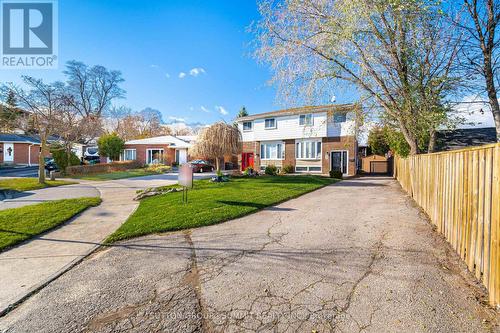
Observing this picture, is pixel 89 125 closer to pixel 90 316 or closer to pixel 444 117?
pixel 90 316

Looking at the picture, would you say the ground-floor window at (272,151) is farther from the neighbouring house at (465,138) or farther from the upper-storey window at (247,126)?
the neighbouring house at (465,138)

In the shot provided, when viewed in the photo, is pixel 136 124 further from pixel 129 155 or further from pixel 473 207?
pixel 473 207

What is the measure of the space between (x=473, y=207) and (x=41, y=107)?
22.9 m

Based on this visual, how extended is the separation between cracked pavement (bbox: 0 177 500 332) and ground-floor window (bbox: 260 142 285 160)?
64.7 feet

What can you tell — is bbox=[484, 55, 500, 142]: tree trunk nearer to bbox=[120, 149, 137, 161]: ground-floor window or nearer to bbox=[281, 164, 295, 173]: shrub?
bbox=[281, 164, 295, 173]: shrub

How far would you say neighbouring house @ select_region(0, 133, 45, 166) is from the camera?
3716 centimetres

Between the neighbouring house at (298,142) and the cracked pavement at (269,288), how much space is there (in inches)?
627

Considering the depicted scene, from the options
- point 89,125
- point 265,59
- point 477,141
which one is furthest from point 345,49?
point 89,125

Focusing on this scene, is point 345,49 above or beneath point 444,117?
above

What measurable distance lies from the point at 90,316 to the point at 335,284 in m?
3.13

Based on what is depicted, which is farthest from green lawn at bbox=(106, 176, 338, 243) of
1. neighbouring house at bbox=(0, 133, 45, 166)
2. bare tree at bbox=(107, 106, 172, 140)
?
bare tree at bbox=(107, 106, 172, 140)

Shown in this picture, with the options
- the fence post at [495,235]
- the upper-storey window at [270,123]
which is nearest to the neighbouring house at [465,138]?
the upper-storey window at [270,123]

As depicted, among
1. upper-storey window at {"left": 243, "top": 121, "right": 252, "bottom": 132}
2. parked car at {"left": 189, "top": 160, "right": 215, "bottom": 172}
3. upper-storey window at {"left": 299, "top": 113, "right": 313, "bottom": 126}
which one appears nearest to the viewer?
upper-storey window at {"left": 299, "top": 113, "right": 313, "bottom": 126}

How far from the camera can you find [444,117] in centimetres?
914
